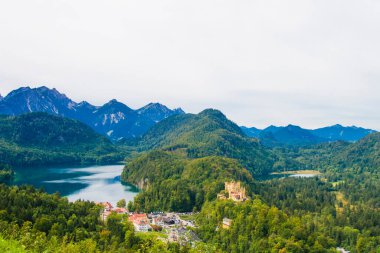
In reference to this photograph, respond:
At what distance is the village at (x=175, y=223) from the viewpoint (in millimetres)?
62537

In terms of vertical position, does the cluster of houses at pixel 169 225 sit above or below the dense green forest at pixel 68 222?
below

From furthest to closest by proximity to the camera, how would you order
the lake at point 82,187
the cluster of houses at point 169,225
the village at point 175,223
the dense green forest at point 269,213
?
the lake at point 82,187 → the cluster of houses at point 169,225 → the village at point 175,223 → the dense green forest at point 269,213

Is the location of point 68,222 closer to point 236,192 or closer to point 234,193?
point 234,193

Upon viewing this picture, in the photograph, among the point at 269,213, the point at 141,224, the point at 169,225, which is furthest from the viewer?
the point at 169,225

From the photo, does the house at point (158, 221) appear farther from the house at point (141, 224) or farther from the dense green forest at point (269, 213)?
the dense green forest at point (269, 213)

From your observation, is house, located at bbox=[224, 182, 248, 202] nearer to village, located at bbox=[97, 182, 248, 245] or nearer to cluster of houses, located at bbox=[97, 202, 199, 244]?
village, located at bbox=[97, 182, 248, 245]

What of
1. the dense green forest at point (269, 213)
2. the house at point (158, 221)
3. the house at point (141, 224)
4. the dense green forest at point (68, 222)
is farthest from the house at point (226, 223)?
the dense green forest at point (68, 222)

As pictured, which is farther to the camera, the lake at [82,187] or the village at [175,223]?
the lake at [82,187]

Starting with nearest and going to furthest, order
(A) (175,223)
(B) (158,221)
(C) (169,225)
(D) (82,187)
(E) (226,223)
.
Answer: (E) (226,223) < (C) (169,225) < (A) (175,223) < (B) (158,221) < (D) (82,187)

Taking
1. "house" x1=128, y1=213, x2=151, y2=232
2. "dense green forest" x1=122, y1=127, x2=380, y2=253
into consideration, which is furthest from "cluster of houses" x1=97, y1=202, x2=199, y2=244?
"dense green forest" x1=122, y1=127, x2=380, y2=253

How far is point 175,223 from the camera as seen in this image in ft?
240

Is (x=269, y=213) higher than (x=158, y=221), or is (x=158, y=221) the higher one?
(x=269, y=213)

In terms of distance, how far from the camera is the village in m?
62.5

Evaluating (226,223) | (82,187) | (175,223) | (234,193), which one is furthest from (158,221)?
(82,187)
